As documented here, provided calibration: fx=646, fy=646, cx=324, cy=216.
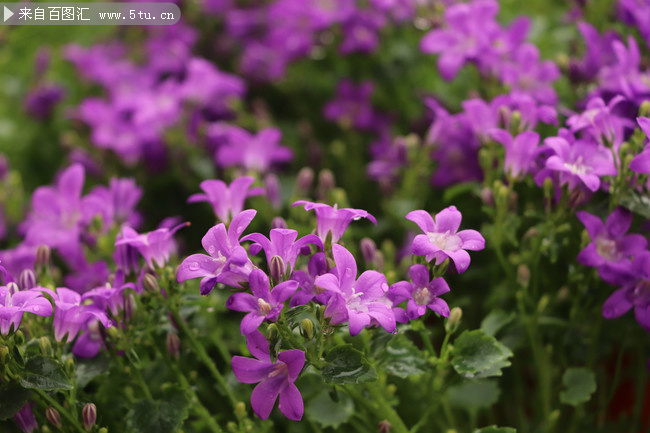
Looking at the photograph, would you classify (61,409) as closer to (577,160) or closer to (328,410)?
(328,410)

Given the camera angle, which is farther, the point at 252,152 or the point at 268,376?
the point at 252,152

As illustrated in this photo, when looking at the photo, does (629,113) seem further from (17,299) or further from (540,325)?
(17,299)

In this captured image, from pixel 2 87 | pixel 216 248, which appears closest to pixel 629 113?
pixel 216 248

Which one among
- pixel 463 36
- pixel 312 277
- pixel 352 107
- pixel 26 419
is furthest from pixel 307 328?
pixel 352 107

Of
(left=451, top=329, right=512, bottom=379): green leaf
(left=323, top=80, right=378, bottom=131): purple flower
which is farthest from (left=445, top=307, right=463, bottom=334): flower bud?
(left=323, top=80, right=378, bottom=131): purple flower

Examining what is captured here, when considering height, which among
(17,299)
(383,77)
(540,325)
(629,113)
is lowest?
(540,325)

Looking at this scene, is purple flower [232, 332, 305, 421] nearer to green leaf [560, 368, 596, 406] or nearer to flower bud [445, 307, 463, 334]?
flower bud [445, 307, 463, 334]
